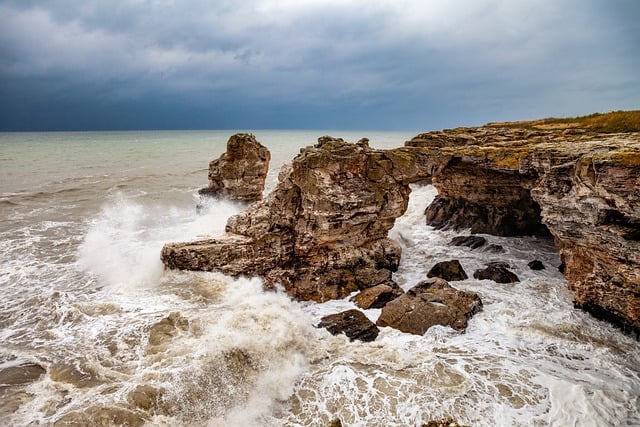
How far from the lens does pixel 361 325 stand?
1291 centimetres

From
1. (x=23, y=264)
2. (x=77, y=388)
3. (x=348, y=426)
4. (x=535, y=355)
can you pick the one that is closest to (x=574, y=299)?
(x=535, y=355)

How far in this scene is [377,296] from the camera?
48.4 feet

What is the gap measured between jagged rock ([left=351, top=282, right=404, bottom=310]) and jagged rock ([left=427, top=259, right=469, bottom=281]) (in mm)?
2547

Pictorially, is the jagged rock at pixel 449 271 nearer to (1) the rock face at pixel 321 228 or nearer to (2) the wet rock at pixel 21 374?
(1) the rock face at pixel 321 228

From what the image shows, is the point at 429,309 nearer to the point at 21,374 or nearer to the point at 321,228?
the point at 321,228

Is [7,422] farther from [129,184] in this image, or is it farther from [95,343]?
[129,184]

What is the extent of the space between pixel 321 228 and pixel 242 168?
14.4 meters

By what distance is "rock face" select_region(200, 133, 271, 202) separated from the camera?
2850cm

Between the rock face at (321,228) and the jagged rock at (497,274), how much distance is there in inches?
167

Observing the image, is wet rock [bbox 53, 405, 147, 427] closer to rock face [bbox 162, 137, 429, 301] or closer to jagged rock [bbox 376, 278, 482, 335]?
rock face [bbox 162, 137, 429, 301]

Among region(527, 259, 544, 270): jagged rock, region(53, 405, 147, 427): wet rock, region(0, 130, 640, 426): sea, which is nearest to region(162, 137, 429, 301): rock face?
region(0, 130, 640, 426): sea

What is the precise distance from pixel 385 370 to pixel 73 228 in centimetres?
2438

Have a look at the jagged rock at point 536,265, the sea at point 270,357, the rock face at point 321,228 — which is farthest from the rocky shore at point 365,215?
the jagged rock at point 536,265

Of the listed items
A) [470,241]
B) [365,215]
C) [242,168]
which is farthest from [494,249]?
[242,168]
